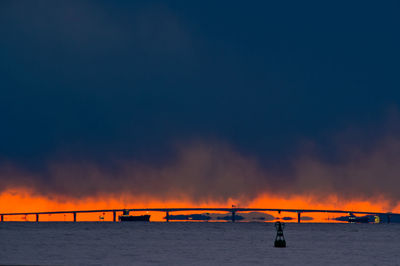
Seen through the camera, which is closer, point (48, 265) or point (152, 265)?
point (48, 265)

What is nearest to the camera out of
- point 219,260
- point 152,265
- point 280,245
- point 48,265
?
point 48,265

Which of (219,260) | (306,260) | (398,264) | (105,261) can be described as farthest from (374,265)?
(105,261)

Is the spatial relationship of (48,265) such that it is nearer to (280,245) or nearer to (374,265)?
(374,265)

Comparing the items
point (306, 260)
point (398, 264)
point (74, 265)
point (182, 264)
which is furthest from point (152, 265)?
point (398, 264)

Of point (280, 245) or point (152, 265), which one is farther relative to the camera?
point (280, 245)

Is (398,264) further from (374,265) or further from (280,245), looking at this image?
(280,245)

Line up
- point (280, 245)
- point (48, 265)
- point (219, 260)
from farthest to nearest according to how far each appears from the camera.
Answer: point (280, 245), point (219, 260), point (48, 265)

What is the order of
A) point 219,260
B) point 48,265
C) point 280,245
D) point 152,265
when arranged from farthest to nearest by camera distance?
1. point 280,245
2. point 219,260
3. point 152,265
4. point 48,265

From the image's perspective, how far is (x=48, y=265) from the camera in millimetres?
57000

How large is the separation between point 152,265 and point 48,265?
8.52m

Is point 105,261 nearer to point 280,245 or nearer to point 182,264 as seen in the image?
point 182,264

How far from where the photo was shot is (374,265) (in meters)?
63.0

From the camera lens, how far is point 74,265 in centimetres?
5838

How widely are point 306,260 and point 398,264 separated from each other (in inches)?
326
